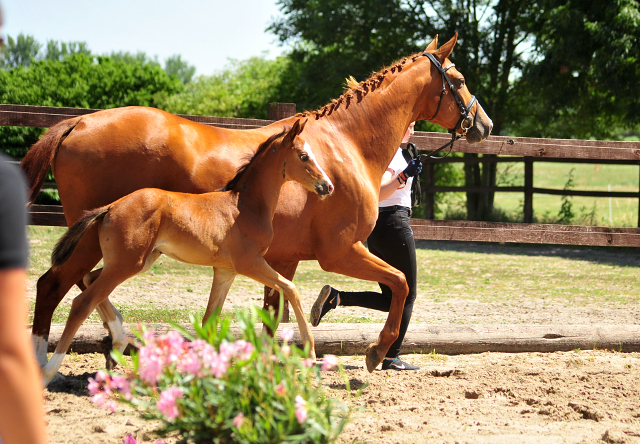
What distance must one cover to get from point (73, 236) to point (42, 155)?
33.9 inches

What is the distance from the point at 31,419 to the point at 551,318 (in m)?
6.05

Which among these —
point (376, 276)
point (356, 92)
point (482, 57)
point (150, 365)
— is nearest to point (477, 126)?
point (356, 92)

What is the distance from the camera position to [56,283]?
3.88 m

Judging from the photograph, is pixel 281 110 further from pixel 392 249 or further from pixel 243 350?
pixel 243 350

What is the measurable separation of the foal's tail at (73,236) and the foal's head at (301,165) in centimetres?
124

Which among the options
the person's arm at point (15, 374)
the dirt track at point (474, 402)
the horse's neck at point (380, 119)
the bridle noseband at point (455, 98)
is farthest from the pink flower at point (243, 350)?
the bridle noseband at point (455, 98)

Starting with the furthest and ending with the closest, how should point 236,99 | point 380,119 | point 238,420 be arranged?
point 236,99, point 380,119, point 238,420

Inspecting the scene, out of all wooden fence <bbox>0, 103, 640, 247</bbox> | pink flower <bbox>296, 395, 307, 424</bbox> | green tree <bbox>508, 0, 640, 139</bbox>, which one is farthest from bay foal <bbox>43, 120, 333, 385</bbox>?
green tree <bbox>508, 0, 640, 139</bbox>

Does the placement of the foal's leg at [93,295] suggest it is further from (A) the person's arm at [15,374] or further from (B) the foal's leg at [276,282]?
(A) the person's arm at [15,374]

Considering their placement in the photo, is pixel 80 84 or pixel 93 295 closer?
pixel 93 295

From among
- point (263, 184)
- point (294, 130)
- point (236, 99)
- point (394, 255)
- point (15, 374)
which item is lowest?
point (394, 255)

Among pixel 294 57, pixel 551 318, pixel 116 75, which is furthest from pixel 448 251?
pixel 116 75

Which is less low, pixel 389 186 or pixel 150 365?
pixel 389 186

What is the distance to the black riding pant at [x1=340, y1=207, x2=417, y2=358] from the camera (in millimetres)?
4730
